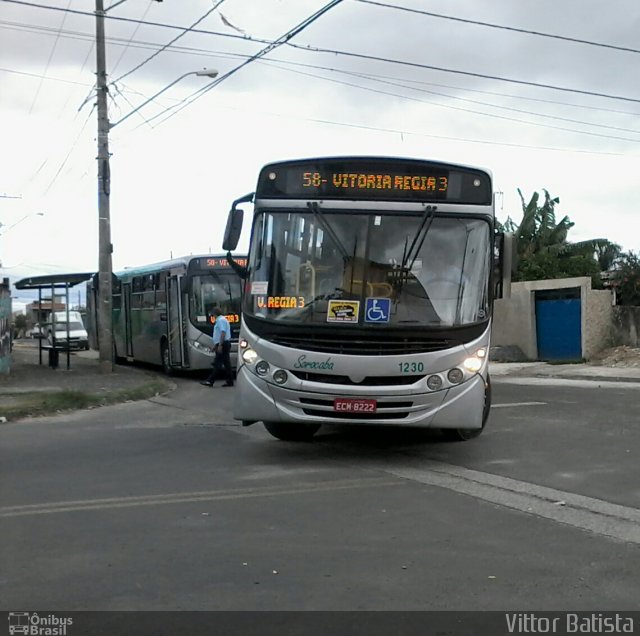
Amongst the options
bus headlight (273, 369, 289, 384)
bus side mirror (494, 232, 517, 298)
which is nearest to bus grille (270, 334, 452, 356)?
bus headlight (273, 369, 289, 384)

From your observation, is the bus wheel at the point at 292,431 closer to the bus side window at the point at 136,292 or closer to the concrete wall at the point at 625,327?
the bus side window at the point at 136,292

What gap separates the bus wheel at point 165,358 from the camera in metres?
22.0

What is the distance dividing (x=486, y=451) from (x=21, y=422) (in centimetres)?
716

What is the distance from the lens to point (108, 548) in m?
5.71

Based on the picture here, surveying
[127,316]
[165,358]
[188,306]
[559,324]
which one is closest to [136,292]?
[127,316]

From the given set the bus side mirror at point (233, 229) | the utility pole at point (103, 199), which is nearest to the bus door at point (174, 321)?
the utility pole at point (103, 199)

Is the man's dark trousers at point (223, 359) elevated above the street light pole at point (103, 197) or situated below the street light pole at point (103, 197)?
below

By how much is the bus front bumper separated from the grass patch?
6085mm

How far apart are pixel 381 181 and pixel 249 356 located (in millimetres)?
2342

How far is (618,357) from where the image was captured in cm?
2311

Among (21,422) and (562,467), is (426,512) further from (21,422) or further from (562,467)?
(21,422)

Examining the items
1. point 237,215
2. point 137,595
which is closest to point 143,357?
point 237,215
